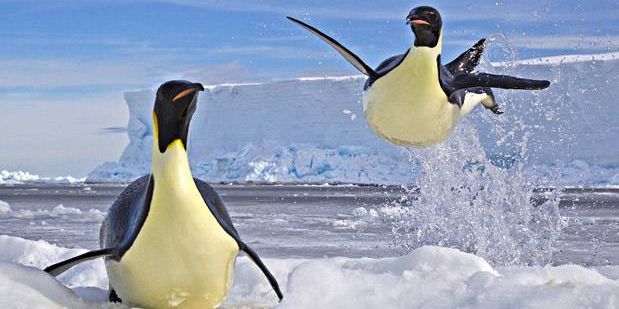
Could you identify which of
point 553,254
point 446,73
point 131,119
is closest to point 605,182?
point 131,119

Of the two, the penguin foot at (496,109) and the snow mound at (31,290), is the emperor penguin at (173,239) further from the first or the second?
the penguin foot at (496,109)

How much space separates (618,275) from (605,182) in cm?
3569

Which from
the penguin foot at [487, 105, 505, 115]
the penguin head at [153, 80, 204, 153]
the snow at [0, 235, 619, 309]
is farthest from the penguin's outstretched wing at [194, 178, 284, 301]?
the penguin foot at [487, 105, 505, 115]

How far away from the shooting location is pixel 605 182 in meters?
38.2

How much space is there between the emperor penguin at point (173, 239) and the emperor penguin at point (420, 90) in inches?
54.1

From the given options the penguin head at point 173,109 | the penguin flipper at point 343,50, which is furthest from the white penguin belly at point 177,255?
the penguin flipper at point 343,50

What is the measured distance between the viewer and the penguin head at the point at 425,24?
14.0 ft

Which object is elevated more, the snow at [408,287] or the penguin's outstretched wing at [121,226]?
the penguin's outstretched wing at [121,226]

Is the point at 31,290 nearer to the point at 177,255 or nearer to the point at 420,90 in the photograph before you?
the point at 177,255

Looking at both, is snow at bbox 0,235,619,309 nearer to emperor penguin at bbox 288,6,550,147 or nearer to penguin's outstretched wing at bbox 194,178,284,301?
penguin's outstretched wing at bbox 194,178,284,301

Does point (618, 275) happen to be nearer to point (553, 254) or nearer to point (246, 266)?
point (246, 266)

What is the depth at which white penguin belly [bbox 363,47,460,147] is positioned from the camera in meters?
4.44

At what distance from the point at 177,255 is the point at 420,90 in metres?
1.74

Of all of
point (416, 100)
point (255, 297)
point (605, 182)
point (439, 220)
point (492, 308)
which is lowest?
point (605, 182)
